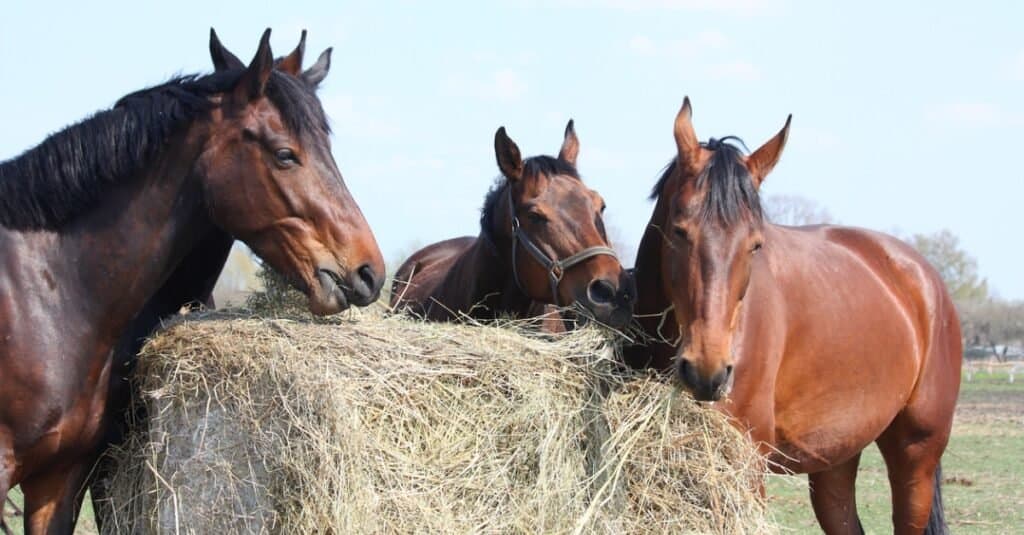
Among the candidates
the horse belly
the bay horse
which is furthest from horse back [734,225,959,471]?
the bay horse

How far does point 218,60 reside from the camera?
393cm

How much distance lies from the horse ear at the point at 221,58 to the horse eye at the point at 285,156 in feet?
1.57

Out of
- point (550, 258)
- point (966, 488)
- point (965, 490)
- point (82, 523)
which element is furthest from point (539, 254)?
point (966, 488)

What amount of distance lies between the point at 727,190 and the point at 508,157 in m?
1.73

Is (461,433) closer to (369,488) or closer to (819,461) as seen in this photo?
(369,488)

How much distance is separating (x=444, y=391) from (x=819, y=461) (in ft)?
7.08

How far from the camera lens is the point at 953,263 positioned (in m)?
63.4

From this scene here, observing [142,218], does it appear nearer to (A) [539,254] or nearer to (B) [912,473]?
(A) [539,254]

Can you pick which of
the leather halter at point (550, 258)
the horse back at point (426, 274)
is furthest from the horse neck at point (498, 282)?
the horse back at point (426, 274)

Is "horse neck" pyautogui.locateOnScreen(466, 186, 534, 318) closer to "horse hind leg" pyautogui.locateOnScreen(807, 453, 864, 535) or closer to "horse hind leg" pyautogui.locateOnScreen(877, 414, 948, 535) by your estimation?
"horse hind leg" pyautogui.locateOnScreen(807, 453, 864, 535)

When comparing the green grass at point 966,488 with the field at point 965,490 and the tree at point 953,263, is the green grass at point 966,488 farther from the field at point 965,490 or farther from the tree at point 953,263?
the tree at point 953,263

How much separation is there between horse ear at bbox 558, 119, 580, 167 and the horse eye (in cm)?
234

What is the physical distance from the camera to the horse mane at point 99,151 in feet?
12.0

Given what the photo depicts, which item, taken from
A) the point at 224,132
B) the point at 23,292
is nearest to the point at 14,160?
the point at 23,292
